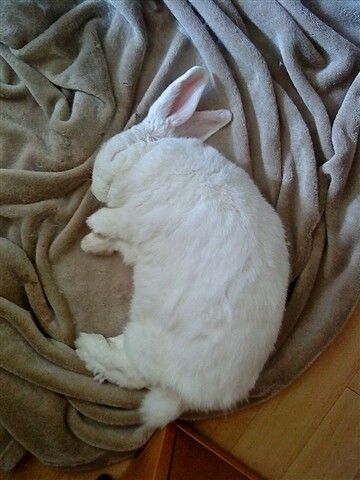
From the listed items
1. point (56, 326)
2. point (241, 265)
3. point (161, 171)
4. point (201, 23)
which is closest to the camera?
point (241, 265)

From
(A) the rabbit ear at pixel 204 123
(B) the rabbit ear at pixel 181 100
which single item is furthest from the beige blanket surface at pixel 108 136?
(B) the rabbit ear at pixel 181 100

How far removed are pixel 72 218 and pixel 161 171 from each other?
0.34 metres

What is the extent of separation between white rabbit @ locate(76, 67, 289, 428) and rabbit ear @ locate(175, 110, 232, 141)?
0.23ft

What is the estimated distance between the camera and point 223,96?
1597mm

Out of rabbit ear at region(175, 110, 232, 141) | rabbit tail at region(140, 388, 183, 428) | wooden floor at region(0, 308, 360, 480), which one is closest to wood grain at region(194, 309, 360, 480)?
wooden floor at region(0, 308, 360, 480)

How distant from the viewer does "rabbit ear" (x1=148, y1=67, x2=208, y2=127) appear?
140 cm

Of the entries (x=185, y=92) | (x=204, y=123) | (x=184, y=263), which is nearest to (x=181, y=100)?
(x=185, y=92)

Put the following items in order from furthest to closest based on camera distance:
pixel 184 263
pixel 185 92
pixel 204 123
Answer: pixel 204 123, pixel 185 92, pixel 184 263

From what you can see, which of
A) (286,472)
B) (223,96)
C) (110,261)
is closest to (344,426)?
(286,472)

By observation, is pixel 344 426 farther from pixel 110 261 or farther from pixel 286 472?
pixel 110 261

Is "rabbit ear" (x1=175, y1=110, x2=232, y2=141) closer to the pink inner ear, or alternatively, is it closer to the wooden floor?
the pink inner ear

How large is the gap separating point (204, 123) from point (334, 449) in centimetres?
107

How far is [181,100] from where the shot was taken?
1442 millimetres

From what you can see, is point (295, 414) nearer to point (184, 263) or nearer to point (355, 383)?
point (355, 383)
